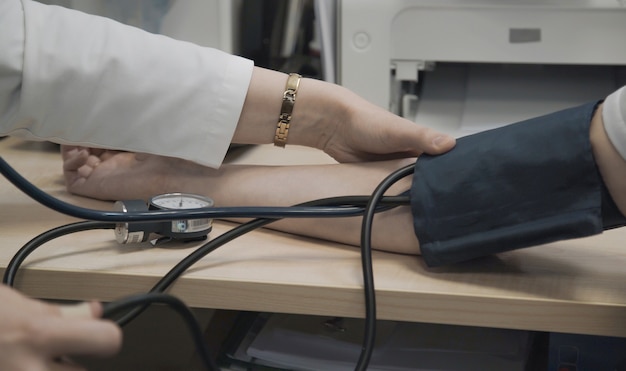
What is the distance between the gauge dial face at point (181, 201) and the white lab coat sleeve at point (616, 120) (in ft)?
1.04

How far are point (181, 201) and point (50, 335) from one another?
12.3 inches

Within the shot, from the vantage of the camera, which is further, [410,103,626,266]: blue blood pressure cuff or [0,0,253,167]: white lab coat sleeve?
[0,0,253,167]: white lab coat sleeve

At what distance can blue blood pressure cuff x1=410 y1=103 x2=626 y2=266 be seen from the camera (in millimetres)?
535

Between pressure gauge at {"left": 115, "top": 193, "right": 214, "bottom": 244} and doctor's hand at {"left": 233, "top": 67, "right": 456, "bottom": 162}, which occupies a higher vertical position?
doctor's hand at {"left": 233, "top": 67, "right": 456, "bottom": 162}

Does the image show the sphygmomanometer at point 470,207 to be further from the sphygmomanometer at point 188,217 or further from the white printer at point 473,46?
the white printer at point 473,46

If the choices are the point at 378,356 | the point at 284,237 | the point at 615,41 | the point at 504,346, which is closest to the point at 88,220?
the point at 284,237

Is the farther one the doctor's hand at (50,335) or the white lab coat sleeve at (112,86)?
the white lab coat sleeve at (112,86)

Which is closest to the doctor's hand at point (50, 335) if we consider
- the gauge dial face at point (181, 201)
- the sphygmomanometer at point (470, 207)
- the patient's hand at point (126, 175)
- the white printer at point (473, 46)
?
the sphygmomanometer at point (470, 207)

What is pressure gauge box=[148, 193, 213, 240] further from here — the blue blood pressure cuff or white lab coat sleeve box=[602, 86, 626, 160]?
white lab coat sleeve box=[602, 86, 626, 160]

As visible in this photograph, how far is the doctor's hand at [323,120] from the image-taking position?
2.25ft

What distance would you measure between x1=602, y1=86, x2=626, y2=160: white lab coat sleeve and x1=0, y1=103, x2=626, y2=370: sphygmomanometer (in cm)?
1

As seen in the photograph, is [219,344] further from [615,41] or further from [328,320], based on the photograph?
[615,41]

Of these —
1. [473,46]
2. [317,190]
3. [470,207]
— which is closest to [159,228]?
[317,190]

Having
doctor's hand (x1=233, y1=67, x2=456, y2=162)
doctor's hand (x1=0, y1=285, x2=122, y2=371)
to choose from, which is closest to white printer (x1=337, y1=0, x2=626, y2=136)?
doctor's hand (x1=233, y1=67, x2=456, y2=162)
